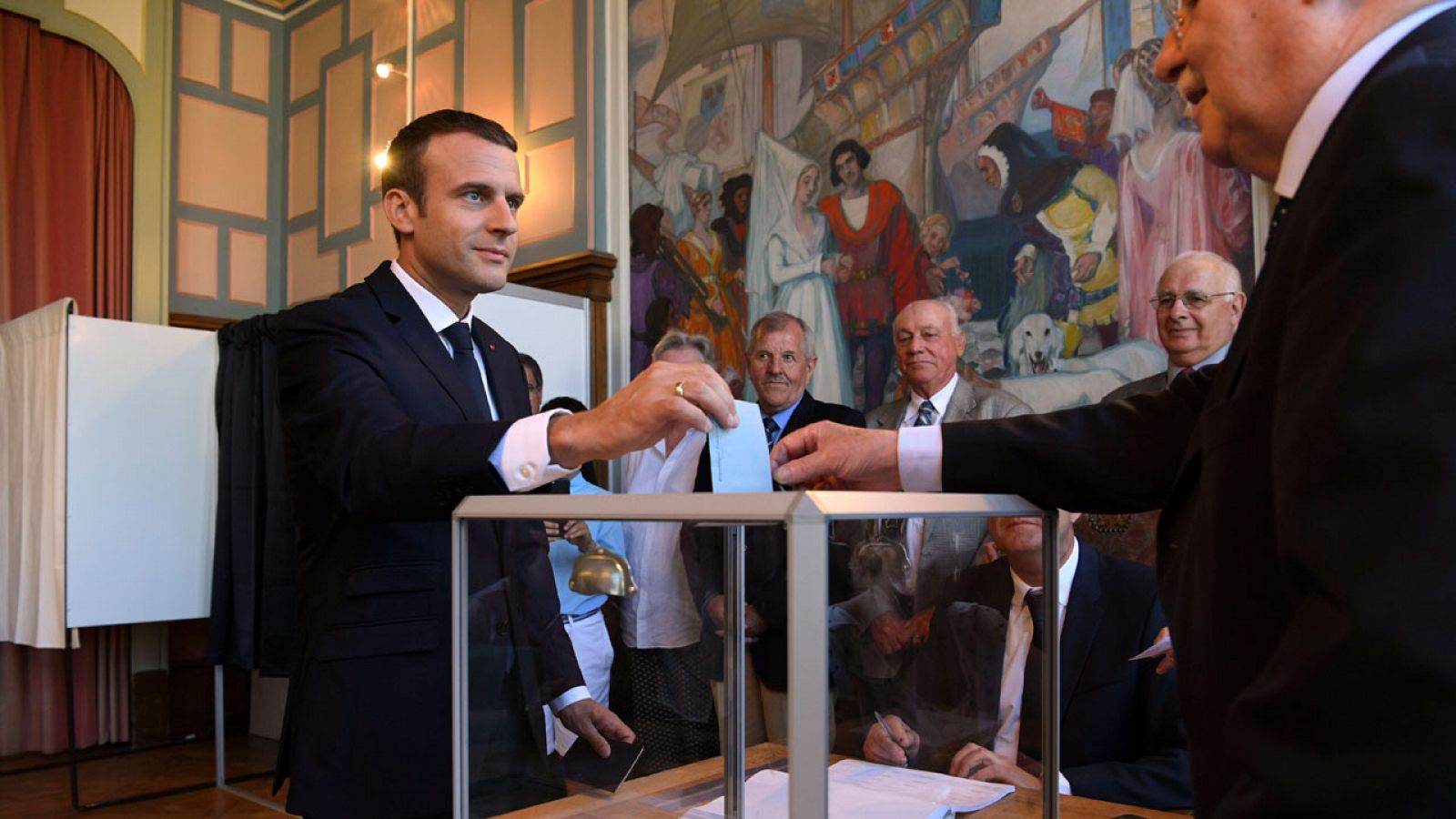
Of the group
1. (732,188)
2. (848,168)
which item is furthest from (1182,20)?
(732,188)

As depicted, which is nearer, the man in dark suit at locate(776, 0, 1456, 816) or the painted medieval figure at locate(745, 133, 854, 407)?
the man in dark suit at locate(776, 0, 1456, 816)

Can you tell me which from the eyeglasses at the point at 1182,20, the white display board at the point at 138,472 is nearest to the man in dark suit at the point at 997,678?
the eyeglasses at the point at 1182,20

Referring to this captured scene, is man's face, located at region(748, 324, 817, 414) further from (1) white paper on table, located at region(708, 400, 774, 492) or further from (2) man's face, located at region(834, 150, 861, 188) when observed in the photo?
(1) white paper on table, located at region(708, 400, 774, 492)

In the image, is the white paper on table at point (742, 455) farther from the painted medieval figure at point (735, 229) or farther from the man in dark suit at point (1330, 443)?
the painted medieval figure at point (735, 229)

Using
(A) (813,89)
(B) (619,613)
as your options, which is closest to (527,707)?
(B) (619,613)

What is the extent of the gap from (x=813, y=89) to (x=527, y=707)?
4.05 m

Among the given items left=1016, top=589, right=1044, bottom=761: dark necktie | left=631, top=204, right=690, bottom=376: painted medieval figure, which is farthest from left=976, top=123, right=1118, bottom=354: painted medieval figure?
left=1016, top=589, right=1044, bottom=761: dark necktie

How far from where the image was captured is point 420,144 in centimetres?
205

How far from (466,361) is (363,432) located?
16.3 inches

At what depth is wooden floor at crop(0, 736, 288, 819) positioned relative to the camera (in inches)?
201

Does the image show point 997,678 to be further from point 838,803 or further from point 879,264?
point 879,264

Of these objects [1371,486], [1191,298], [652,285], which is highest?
[652,285]

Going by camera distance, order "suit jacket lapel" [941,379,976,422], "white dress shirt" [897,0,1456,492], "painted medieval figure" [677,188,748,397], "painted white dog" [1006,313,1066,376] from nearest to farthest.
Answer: "white dress shirt" [897,0,1456,492], "painted white dog" [1006,313,1066,376], "suit jacket lapel" [941,379,976,422], "painted medieval figure" [677,188,748,397]

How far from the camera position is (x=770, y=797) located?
3.04 feet
